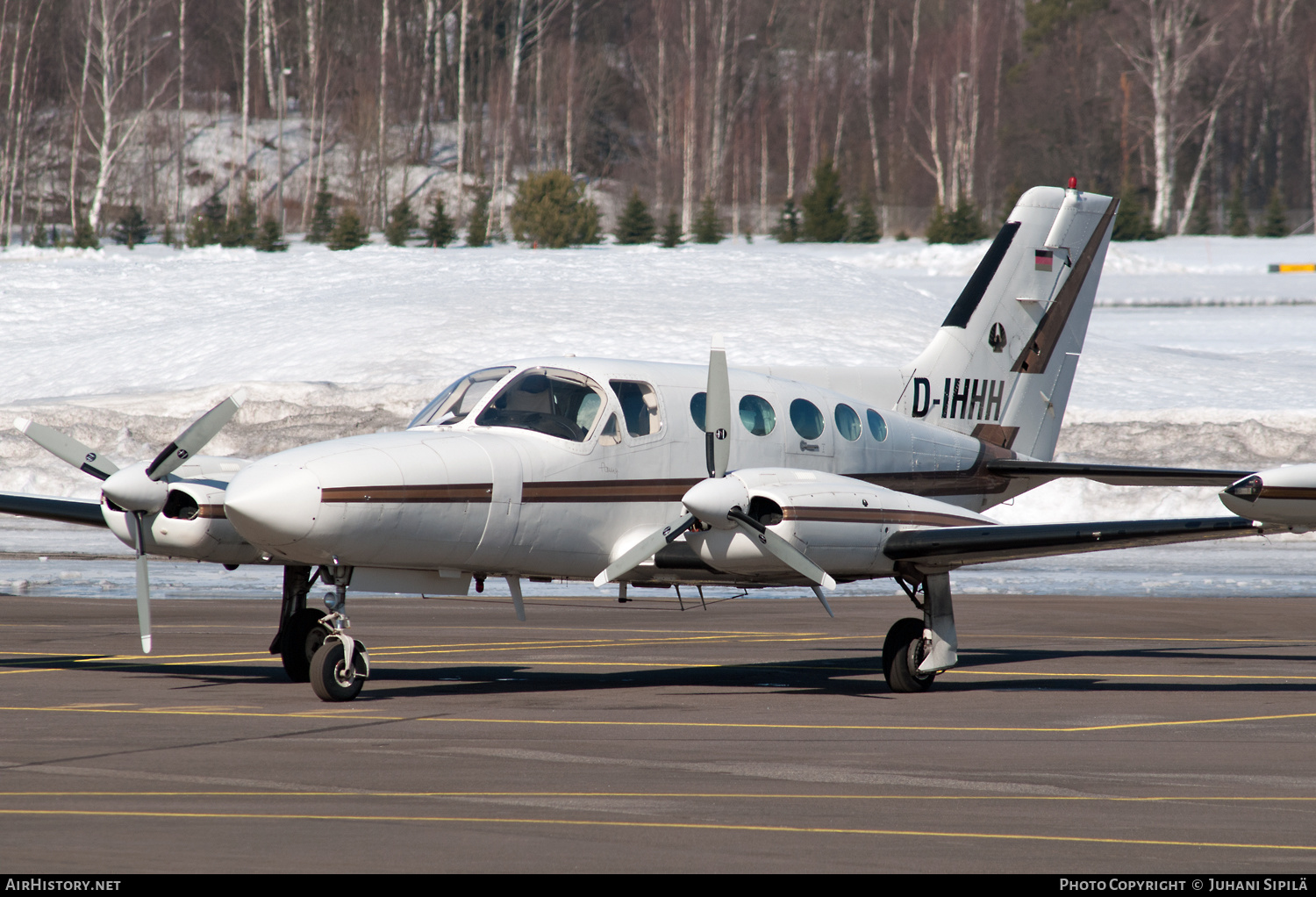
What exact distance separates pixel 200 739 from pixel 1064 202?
12.0 metres

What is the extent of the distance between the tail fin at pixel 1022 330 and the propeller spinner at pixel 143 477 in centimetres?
777

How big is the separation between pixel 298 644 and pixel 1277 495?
8.00m

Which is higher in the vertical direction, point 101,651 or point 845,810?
point 845,810

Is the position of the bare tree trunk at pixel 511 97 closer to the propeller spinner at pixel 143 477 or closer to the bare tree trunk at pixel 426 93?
the bare tree trunk at pixel 426 93

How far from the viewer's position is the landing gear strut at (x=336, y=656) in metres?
11.2

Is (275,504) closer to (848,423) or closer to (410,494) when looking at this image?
(410,494)

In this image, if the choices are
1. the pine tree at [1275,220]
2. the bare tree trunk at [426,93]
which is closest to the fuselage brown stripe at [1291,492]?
the pine tree at [1275,220]

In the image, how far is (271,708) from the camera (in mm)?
11164

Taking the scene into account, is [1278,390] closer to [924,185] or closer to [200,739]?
[200,739]

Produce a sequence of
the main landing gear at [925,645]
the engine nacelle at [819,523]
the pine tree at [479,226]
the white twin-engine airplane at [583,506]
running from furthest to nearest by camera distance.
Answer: the pine tree at [479,226] < the main landing gear at [925,645] < the engine nacelle at [819,523] < the white twin-engine airplane at [583,506]

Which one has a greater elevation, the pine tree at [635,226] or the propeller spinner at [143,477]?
the pine tree at [635,226]

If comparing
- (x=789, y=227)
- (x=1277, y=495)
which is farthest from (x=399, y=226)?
(x=1277, y=495)
